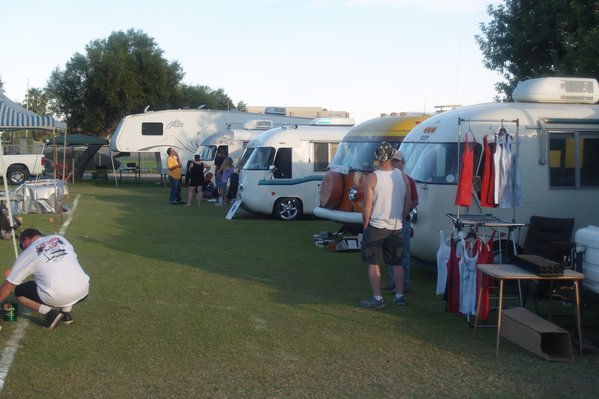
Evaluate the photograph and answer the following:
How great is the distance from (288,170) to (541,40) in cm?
690

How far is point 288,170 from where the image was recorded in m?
20.1

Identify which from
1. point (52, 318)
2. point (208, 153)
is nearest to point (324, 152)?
point (208, 153)

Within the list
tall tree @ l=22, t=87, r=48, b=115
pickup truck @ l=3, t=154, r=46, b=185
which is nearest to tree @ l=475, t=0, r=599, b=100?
pickup truck @ l=3, t=154, r=46, b=185

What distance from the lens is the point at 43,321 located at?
8.13 metres

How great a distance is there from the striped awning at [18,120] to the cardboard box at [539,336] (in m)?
9.54

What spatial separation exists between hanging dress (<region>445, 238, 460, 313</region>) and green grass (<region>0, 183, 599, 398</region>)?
0.50 ft

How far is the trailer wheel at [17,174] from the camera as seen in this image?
33156 mm

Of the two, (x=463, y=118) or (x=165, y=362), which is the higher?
(x=463, y=118)

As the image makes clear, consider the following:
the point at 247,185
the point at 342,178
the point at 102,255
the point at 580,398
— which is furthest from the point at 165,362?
the point at 247,185

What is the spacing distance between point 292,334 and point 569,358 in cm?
257

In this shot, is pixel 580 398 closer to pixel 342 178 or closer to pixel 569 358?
pixel 569 358

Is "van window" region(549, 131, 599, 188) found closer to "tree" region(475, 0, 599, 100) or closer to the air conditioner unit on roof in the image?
the air conditioner unit on roof

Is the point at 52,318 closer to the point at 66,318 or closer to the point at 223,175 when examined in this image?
the point at 66,318

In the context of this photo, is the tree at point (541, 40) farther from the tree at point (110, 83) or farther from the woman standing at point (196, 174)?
the tree at point (110, 83)
